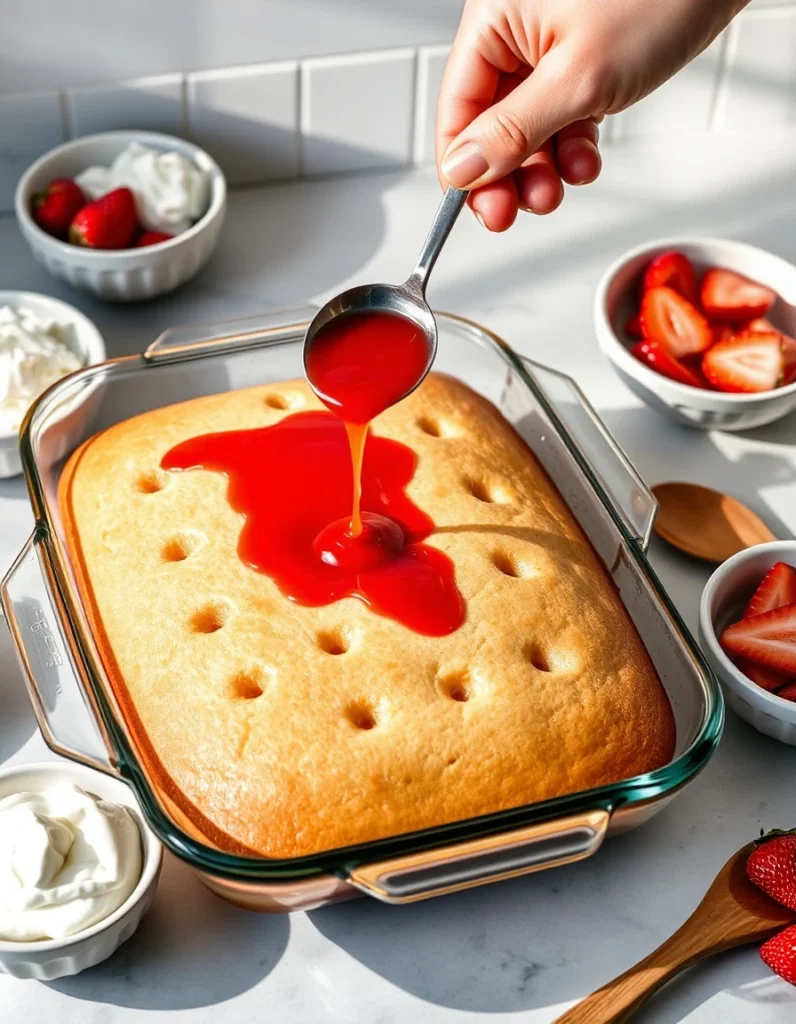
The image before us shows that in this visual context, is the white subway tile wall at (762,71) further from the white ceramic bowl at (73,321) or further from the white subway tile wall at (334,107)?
the white ceramic bowl at (73,321)

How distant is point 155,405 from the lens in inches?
60.6

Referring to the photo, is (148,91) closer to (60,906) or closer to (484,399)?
(484,399)

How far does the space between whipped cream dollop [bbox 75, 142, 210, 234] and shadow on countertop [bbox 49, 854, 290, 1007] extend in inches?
36.2

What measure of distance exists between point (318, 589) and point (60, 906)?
35cm

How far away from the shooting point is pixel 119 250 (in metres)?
1.66

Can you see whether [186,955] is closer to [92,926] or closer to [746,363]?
[92,926]

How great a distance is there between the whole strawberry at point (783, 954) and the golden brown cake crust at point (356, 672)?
0.19m

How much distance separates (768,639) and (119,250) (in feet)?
3.23

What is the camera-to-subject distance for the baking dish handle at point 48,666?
1.06 meters

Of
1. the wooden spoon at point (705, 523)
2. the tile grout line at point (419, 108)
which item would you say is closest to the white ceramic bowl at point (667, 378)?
the wooden spoon at point (705, 523)

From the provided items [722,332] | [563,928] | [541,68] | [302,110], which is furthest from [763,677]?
[302,110]

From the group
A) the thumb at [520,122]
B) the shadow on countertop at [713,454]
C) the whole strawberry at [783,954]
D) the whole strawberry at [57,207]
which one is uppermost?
the thumb at [520,122]

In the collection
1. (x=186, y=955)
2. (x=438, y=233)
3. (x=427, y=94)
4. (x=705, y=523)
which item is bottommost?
(x=186, y=955)

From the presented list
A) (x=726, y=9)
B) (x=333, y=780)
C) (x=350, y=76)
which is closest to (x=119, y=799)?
(x=333, y=780)
